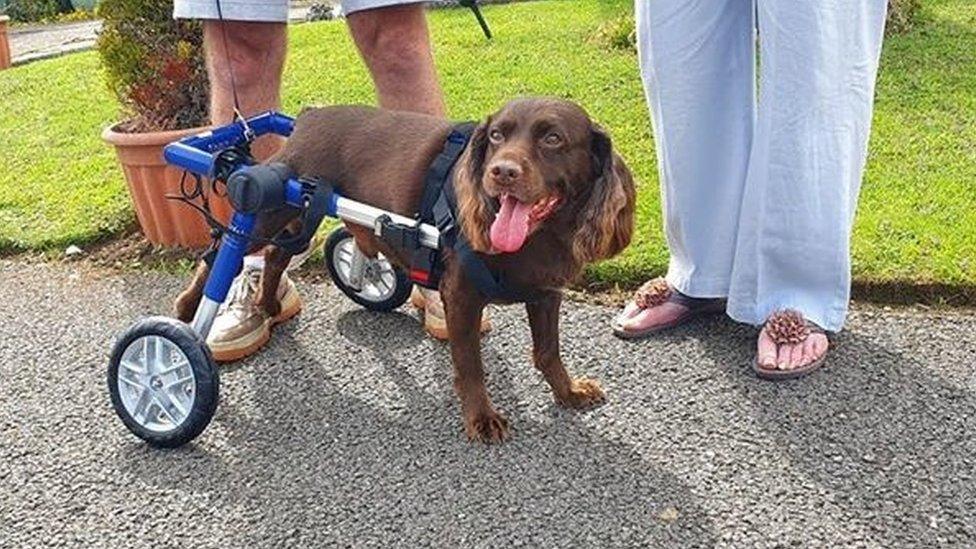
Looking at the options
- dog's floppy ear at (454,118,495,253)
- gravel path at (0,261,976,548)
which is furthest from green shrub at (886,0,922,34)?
dog's floppy ear at (454,118,495,253)

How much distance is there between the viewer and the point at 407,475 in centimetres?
243

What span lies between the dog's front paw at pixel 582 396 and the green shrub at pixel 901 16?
5.22m

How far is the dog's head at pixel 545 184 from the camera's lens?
219 cm

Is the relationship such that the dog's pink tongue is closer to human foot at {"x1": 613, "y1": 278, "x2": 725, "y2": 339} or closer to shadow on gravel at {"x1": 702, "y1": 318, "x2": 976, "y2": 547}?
shadow on gravel at {"x1": 702, "y1": 318, "x2": 976, "y2": 547}

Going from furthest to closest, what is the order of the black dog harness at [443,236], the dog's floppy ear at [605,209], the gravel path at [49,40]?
the gravel path at [49,40], the black dog harness at [443,236], the dog's floppy ear at [605,209]

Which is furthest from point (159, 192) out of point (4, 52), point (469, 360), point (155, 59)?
point (4, 52)

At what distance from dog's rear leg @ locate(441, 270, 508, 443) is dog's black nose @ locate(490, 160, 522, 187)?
1.16 feet

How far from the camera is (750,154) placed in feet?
9.53

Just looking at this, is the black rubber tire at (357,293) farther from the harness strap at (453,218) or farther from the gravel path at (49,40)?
the gravel path at (49,40)

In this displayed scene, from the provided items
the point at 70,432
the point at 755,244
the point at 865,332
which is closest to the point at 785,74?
the point at 755,244

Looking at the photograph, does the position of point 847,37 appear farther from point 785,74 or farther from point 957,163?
point 957,163

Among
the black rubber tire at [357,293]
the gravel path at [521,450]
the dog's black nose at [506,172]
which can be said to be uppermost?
the dog's black nose at [506,172]

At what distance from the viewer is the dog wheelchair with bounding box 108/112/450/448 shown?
7.90ft

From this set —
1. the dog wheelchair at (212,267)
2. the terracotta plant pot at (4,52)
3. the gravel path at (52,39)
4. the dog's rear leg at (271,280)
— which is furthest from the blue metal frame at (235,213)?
the terracotta plant pot at (4,52)
